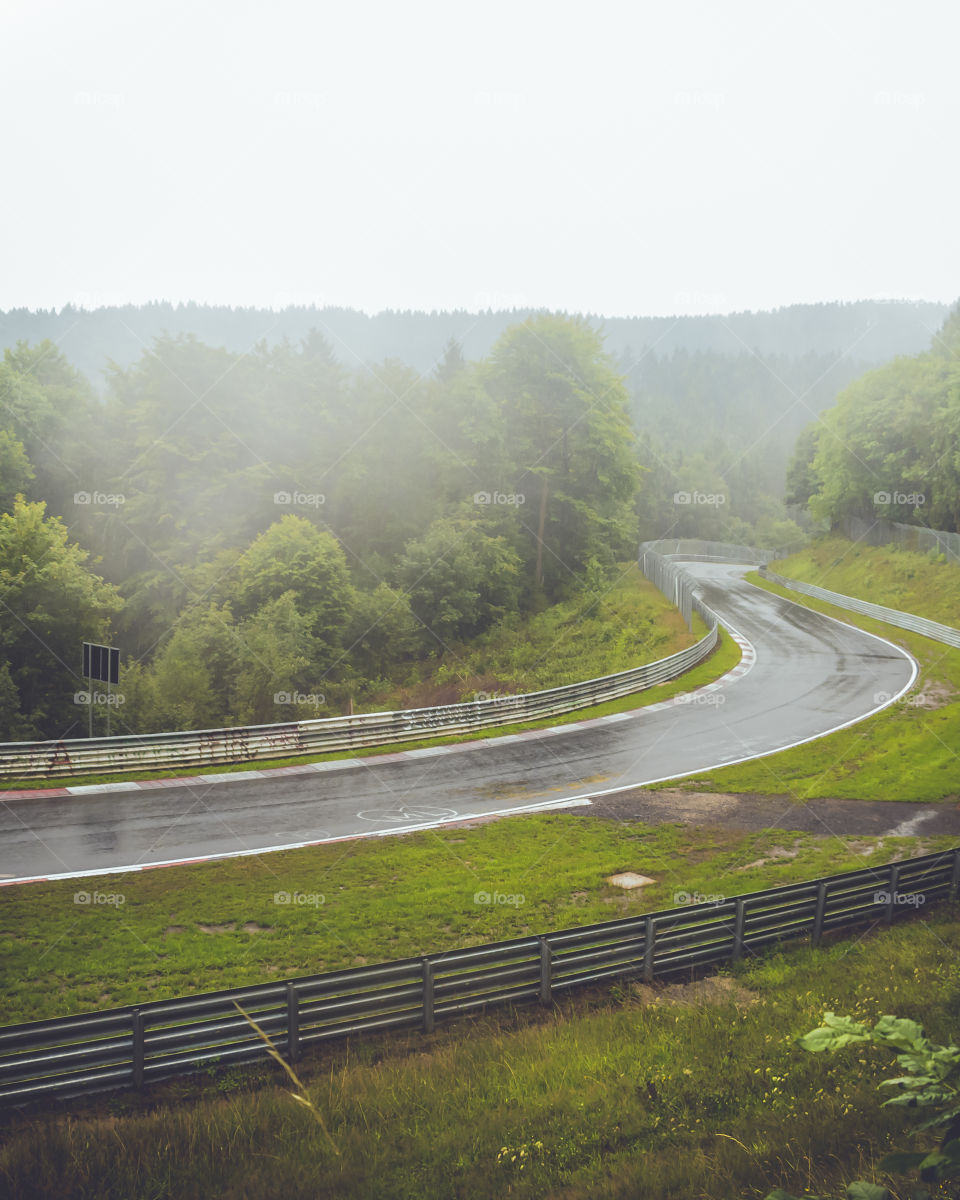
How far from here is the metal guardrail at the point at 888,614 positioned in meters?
44.2

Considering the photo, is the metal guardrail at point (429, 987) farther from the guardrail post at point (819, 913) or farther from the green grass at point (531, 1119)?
the green grass at point (531, 1119)

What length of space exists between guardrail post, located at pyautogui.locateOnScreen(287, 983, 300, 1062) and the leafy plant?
8368 millimetres

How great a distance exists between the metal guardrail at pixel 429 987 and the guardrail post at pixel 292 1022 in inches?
0.6

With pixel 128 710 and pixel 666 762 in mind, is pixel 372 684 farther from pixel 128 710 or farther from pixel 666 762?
pixel 666 762

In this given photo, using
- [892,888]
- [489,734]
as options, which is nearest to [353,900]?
[892,888]

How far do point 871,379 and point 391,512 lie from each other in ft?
148

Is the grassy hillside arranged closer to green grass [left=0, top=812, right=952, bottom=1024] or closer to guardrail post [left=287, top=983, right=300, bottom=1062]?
green grass [left=0, top=812, right=952, bottom=1024]

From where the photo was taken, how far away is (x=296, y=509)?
69.0 meters

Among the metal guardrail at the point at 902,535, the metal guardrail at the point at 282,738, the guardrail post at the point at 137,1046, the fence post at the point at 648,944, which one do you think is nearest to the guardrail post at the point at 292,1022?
the guardrail post at the point at 137,1046

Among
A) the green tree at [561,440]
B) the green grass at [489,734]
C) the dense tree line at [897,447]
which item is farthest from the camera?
the dense tree line at [897,447]

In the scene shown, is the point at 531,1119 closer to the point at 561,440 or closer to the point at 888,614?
the point at 888,614

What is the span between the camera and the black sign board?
Answer: 80.9 ft

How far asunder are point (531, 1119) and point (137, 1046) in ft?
15.5

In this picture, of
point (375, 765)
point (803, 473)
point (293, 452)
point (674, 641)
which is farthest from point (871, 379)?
point (375, 765)
